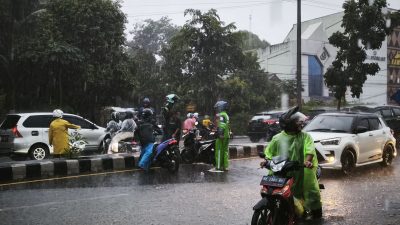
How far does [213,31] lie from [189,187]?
25.3 metres

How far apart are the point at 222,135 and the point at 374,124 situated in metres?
4.32

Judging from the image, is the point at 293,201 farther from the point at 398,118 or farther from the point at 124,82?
the point at 124,82

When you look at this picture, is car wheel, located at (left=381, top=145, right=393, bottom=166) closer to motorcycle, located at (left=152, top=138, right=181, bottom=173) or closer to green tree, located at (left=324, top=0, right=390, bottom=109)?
motorcycle, located at (left=152, top=138, right=181, bottom=173)

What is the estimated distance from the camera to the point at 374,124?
516 inches

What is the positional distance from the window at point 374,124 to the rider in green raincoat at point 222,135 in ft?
12.8

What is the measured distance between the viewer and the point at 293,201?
5.77 meters

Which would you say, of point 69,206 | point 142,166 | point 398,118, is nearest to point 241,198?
point 69,206

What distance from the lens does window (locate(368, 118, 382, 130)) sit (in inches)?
510

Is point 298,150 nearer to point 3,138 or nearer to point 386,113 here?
point 3,138

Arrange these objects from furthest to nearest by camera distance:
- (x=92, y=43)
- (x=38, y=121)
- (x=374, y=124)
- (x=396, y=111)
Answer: (x=92, y=43)
(x=396, y=111)
(x=38, y=121)
(x=374, y=124)

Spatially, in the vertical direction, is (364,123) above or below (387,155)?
above

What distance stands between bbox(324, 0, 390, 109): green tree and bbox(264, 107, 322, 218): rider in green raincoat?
21179 millimetres

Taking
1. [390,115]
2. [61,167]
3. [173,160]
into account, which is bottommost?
[61,167]

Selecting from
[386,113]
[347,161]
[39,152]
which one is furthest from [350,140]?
[386,113]
